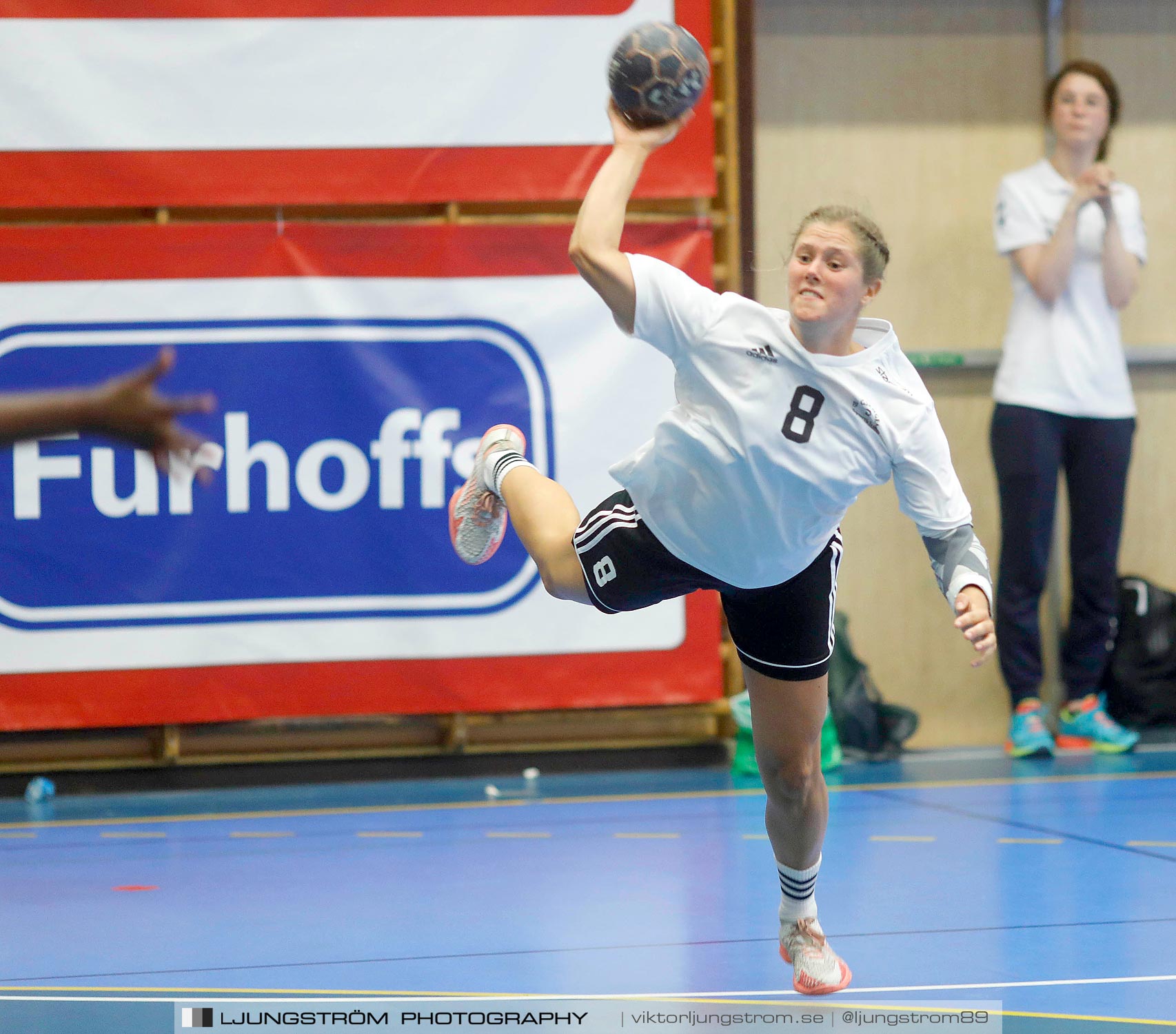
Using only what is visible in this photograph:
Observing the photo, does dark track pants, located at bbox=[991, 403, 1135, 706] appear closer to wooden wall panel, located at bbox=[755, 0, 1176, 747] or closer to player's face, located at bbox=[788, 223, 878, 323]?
wooden wall panel, located at bbox=[755, 0, 1176, 747]

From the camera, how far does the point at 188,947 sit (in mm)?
4047

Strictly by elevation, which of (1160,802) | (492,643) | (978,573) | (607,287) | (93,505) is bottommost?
(1160,802)

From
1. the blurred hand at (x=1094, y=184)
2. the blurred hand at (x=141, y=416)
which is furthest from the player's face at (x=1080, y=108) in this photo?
the blurred hand at (x=141, y=416)

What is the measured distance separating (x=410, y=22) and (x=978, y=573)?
438 centimetres

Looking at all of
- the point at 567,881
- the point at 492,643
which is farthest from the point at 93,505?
the point at 567,881

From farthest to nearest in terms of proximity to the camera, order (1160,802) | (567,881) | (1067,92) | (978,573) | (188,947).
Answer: (1067,92) < (1160,802) < (567,881) < (188,947) < (978,573)

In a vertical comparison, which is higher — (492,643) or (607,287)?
(607,287)

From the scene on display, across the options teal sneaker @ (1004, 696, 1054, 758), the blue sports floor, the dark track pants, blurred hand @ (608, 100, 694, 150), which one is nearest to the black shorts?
the blue sports floor

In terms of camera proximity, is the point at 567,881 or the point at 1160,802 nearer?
the point at 567,881

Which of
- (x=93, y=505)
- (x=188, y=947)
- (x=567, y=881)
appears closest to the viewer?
(x=188, y=947)

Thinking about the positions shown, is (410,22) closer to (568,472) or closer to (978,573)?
(568,472)

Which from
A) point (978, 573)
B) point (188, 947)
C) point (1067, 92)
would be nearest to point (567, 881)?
point (188, 947)

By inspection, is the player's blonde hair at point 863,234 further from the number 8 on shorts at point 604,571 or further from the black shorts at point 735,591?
the number 8 on shorts at point 604,571

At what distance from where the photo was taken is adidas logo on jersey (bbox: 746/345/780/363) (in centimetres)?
350
